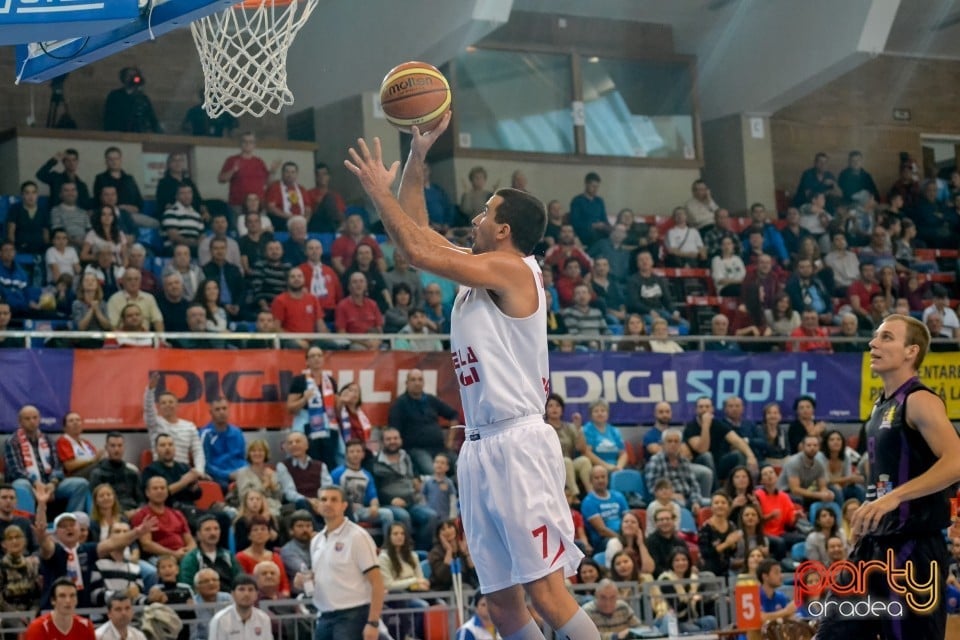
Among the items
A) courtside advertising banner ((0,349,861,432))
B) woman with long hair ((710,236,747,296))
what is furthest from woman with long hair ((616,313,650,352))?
woman with long hair ((710,236,747,296))

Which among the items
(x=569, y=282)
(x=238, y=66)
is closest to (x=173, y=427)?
(x=238, y=66)

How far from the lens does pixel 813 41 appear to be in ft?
72.5

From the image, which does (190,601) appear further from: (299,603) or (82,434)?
(82,434)

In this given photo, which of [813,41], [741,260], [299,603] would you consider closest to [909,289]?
[741,260]

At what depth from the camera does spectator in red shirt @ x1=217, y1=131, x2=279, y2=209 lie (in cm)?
1777

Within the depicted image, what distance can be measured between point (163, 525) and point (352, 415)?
2.66 meters

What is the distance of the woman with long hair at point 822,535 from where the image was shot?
1464 centimetres

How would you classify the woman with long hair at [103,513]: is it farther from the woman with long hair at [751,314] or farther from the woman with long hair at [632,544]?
the woman with long hair at [751,314]

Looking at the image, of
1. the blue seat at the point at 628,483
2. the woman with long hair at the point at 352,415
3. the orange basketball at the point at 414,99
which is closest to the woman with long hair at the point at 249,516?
the woman with long hair at the point at 352,415

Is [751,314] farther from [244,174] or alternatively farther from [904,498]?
[904,498]

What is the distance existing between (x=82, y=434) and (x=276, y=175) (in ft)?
18.1

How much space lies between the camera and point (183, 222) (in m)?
16.5

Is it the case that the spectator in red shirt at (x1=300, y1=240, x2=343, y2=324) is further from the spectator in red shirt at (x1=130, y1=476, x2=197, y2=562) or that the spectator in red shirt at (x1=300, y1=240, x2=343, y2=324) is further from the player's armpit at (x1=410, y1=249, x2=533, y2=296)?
the player's armpit at (x1=410, y1=249, x2=533, y2=296)

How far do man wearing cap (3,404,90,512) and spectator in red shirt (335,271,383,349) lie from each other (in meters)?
3.85
